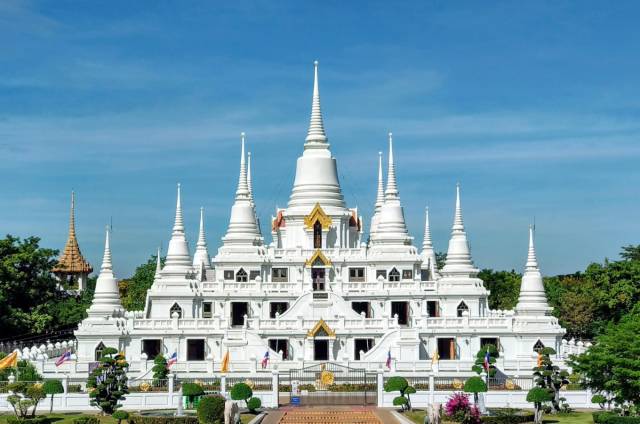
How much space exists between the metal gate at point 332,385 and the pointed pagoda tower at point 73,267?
8098 cm

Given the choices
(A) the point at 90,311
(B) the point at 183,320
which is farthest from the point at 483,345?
(A) the point at 90,311

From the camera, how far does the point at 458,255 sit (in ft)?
298

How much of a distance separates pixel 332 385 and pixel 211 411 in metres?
13.6

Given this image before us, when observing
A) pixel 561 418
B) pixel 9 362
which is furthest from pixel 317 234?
pixel 561 418

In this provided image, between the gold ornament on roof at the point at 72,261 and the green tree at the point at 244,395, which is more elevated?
the gold ornament on roof at the point at 72,261

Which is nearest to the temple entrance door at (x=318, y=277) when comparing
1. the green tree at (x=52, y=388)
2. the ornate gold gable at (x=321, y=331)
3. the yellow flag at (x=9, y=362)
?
the ornate gold gable at (x=321, y=331)

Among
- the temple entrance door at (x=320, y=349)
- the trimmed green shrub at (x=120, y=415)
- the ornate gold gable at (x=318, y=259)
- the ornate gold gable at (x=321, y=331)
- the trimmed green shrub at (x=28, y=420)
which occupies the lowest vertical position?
the trimmed green shrub at (x=28, y=420)

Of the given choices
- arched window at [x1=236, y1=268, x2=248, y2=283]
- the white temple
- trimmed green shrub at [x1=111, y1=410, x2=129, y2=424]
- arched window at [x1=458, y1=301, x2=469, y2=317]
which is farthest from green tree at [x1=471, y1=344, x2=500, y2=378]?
arched window at [x1=236, y1=268, x2=248, y2=283]

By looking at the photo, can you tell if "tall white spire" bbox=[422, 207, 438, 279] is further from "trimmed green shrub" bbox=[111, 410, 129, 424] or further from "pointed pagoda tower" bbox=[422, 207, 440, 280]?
"trimmed green shrub" bbox=[111, 410, 129, 424]

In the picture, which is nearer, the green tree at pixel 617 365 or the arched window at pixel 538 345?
the green tree at pixel 617 365

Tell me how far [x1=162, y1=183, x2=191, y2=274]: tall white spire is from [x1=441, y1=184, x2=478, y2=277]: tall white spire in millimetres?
19075

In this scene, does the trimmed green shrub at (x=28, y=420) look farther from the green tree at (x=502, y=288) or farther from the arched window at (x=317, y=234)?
the green tree at (x=502, y=288)

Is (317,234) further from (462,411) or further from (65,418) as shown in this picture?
(462,411)

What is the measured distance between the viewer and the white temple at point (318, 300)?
81.2 m
